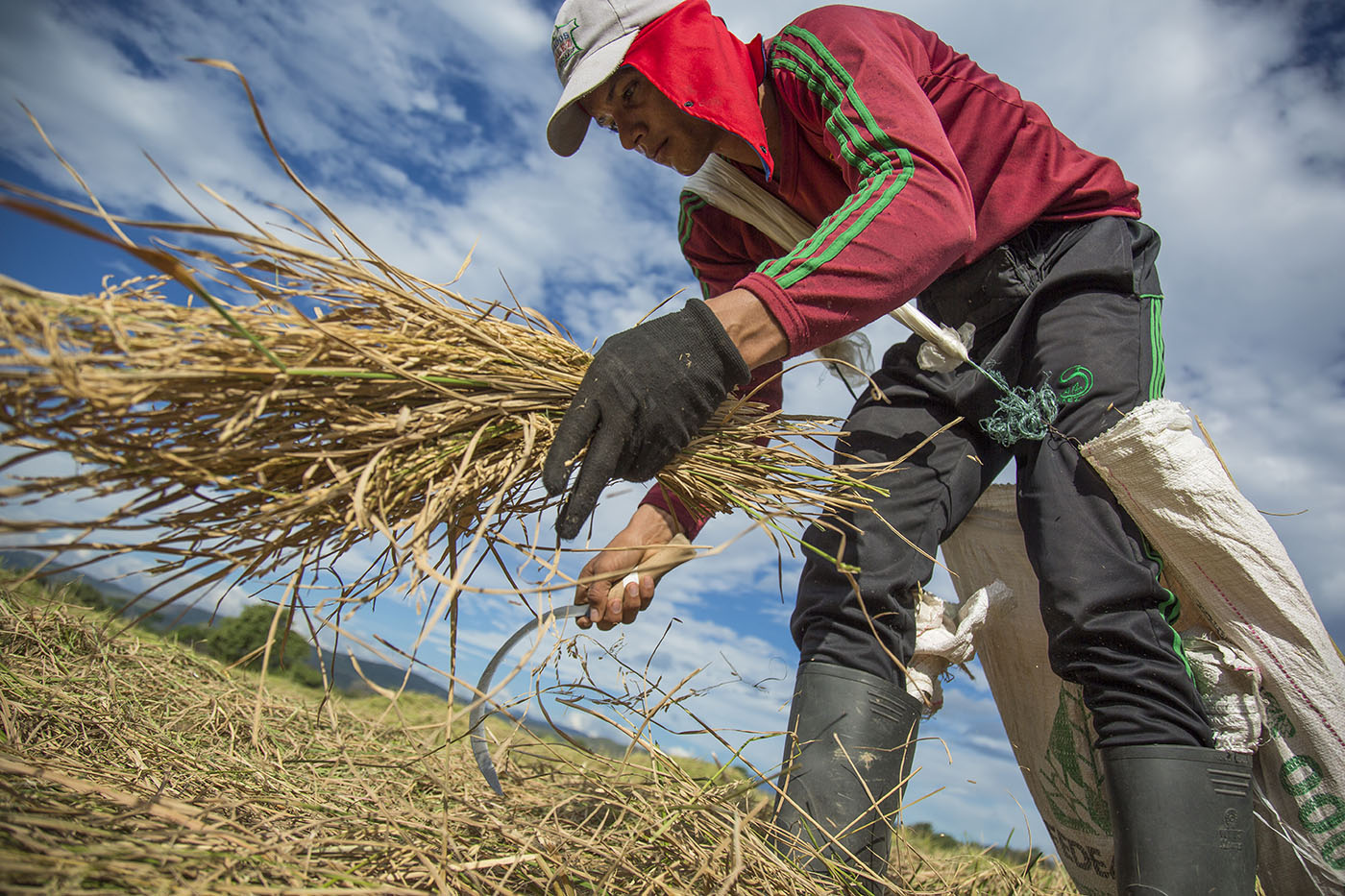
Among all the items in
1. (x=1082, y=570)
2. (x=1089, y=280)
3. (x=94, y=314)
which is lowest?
(x=94, y=314)

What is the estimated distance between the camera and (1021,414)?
1.64 meters

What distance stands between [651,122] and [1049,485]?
1320 mm

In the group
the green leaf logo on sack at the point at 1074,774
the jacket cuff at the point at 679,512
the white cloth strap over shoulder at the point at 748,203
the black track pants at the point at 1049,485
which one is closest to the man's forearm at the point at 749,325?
the black track pants at the point at 1049,485

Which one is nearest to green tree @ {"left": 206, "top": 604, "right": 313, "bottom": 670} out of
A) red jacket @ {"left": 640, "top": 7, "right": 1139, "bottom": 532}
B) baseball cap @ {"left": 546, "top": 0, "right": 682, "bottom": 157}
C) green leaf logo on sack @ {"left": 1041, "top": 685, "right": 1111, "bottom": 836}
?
baseball cap @ {"left": 546, "top": 0, "right": 682, "bottom": 157}

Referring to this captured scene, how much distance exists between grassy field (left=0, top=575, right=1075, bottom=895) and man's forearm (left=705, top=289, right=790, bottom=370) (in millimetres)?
754

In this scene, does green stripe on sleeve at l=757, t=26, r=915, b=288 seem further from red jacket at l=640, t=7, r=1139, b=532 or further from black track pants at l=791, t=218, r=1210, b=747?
black track pants at l=791, t=218, r=1210, b=747

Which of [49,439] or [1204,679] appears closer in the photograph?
[49,439]

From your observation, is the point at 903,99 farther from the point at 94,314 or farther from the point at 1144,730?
the point at 94,314

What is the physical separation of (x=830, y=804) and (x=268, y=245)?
1.42m

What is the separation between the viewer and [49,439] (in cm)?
95

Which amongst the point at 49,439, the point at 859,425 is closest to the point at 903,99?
the point at 859,425

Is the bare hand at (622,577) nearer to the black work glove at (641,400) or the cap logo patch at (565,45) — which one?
the black work glove at (641,400)

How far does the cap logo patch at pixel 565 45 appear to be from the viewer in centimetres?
194

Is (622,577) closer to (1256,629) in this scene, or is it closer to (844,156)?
(844,156)
